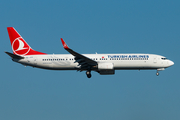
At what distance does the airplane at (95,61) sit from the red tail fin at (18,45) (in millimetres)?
1342

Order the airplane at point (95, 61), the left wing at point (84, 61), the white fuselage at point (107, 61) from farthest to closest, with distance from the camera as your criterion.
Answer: the white fuselage at point (107, 61) < the airplane at point (95, 61) < the left wing at point (84, 61)

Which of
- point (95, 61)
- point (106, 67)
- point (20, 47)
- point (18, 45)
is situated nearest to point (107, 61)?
point (106, 67)

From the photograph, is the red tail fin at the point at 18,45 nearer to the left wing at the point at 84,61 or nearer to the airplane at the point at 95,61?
the airplane at the point at 95,61

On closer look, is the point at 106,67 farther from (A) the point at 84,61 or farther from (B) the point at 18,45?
(B) the point at 18,45

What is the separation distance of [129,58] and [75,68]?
381 inches

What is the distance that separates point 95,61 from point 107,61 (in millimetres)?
2221

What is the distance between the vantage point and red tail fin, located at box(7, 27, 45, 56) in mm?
63500

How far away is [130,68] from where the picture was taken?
59.1 meters

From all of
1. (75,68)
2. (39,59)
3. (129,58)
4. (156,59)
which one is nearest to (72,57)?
(75,68)

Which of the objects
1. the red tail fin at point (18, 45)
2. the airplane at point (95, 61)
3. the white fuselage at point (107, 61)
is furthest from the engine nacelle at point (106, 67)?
the red tail fin at point (18, 45)

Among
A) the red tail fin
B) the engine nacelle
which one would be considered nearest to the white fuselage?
the engine nacelle

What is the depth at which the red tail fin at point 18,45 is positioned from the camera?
63.5 meters

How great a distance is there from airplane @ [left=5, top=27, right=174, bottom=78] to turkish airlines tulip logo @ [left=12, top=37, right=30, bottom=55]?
1.95 meters

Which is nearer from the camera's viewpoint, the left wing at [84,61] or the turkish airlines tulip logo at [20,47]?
the left wing at [84,61]
